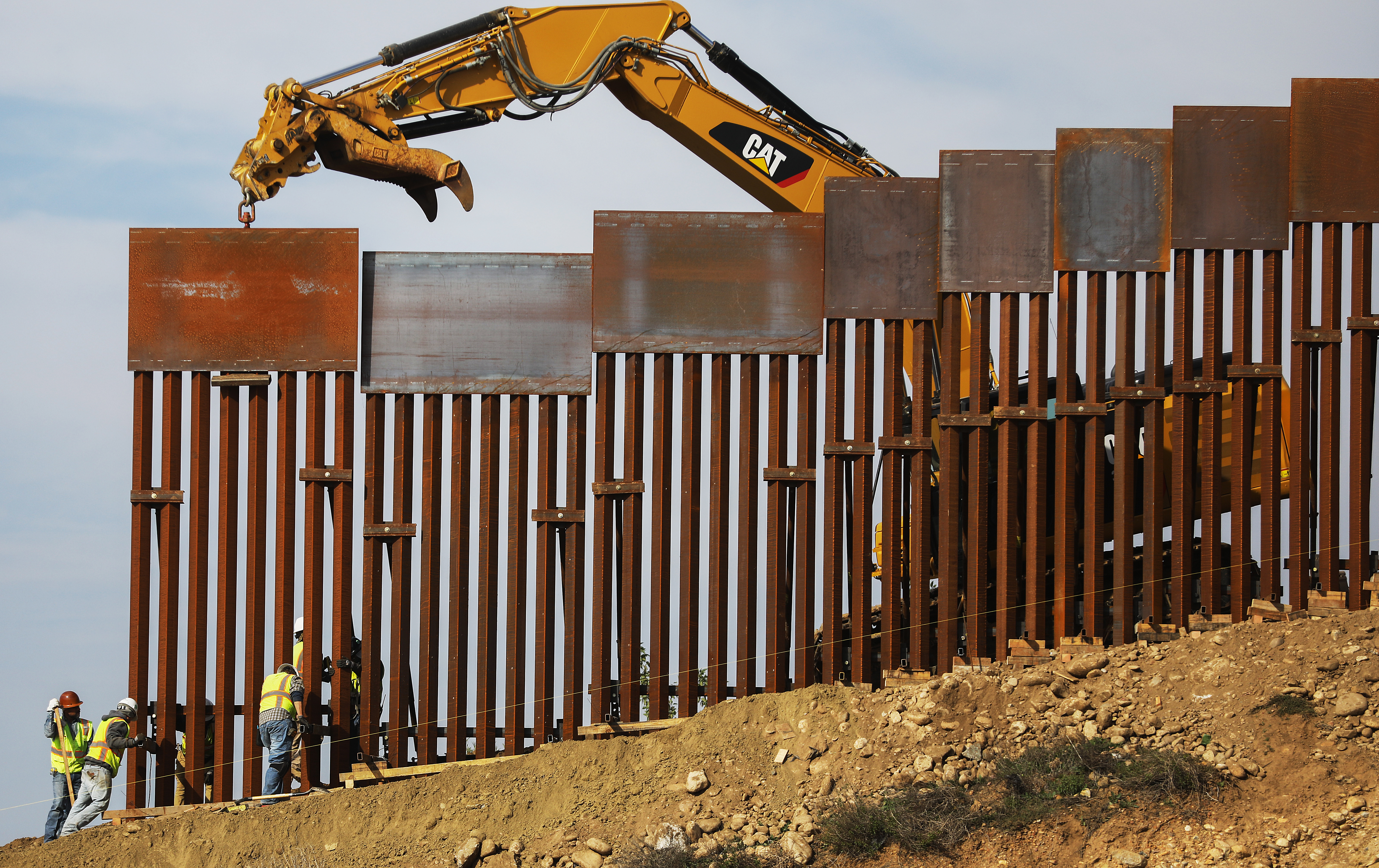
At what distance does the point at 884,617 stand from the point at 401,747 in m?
5.09

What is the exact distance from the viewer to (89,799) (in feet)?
42.2

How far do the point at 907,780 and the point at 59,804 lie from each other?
8.31 meters

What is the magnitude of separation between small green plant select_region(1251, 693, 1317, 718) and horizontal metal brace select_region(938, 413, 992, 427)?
147 inches

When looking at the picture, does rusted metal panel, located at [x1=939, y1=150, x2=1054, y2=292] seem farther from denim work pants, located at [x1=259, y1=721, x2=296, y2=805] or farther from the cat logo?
Result: denim work pants, located at [x1=259, y1=721, x2=296, y2=805]

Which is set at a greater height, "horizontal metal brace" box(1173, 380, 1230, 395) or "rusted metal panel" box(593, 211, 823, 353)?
"rusted metal panel" box(593, 211, 823, 353)

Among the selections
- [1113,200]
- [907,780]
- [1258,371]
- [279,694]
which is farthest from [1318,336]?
[279,694]

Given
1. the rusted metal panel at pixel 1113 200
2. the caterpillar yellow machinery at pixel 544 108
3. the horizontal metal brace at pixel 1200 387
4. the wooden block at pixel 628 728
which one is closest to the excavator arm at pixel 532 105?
the caterpillar yellow machinery at pixel 544 108

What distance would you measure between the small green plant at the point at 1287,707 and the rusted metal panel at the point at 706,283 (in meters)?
5.39

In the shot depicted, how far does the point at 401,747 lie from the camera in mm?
13258

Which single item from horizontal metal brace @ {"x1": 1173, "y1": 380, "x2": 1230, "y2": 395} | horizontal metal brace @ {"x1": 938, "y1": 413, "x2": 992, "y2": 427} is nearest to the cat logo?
horizontal metal brace @ {"x1": 938, "y1": 413, "x2": 992, "y2": 427}

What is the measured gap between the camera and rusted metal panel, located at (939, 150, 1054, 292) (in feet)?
44.0

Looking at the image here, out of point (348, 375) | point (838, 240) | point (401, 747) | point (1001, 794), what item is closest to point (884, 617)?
point (1001, 794)

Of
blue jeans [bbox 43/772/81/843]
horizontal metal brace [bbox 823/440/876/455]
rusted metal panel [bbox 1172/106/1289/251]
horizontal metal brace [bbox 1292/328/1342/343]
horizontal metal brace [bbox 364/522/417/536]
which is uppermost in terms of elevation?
rusted metal panel [bbox 1172/106/1289/251]

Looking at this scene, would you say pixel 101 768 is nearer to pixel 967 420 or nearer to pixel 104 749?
pixel 104 749
